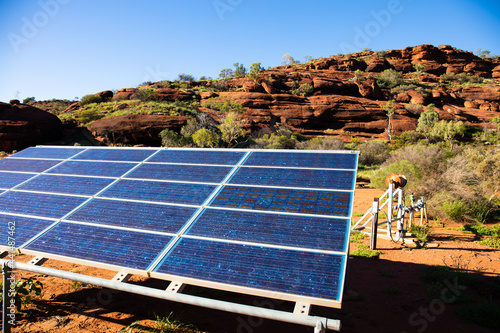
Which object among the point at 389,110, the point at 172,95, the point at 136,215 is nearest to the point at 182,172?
the point at 136,215

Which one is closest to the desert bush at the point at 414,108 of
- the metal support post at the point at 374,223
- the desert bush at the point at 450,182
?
the desert bush at the point at 450,182

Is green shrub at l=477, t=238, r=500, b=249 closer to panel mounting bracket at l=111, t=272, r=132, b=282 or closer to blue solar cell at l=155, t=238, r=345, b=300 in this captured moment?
blue solar cell at l=155, t=238, r=345, b=300

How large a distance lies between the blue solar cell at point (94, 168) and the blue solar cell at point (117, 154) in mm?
301

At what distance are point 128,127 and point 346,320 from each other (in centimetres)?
3550

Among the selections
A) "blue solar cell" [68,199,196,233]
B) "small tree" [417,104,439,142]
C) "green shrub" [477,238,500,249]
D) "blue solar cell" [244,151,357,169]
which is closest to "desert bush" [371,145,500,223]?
"green shrub" [477,238,500,249]

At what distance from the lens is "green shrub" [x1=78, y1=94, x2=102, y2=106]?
184 feet

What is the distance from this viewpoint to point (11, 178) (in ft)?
24.4

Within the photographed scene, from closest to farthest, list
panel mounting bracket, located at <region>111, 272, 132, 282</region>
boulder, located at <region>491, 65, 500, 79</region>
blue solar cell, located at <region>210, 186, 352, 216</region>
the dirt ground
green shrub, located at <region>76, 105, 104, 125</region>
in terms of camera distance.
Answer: panel mounting bracket, located at <region>111, 272, 132, 282</region> < blue solar cell, located at <region>210, 186, 352, 216</region> < the dirt ground < green shrub, located at <region>76, 105, 104, 125</region> < boulder, located at <region>491, 65, 500, 79</region>

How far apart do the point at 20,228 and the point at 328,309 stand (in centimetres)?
595

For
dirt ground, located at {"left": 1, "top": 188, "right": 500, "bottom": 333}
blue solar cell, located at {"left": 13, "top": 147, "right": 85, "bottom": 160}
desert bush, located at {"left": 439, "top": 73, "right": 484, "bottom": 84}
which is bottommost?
dirt ground, located at {"left": 1, "top": 188, "right": 500, "bottom": 333}

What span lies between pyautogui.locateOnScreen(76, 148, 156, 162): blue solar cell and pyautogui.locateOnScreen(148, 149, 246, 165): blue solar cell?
16.8 inches

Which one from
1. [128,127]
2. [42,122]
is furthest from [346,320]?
[42,122]

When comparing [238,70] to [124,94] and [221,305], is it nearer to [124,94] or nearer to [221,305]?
[124,94]

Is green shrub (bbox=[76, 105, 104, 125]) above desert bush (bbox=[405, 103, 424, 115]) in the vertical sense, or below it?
below
